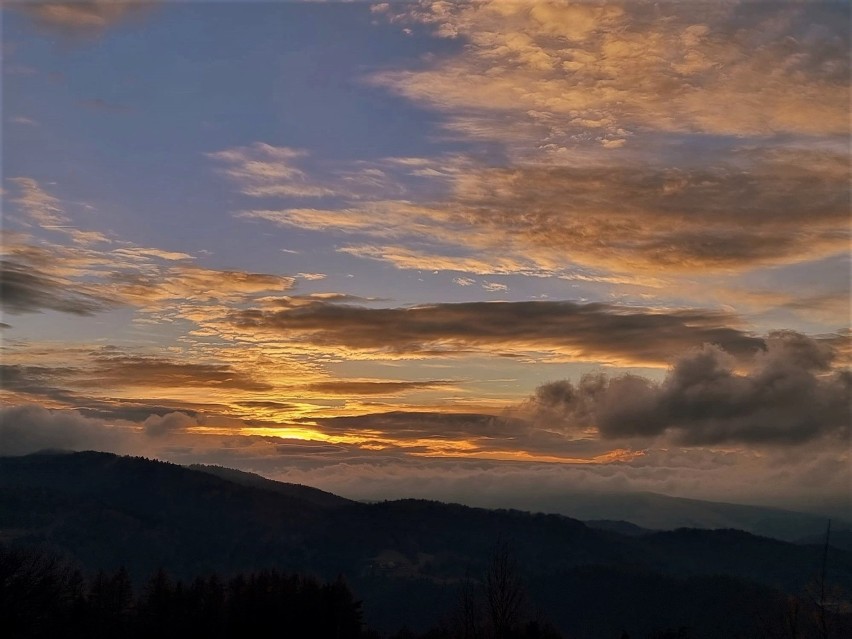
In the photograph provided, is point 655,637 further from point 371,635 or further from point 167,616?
point 167,616

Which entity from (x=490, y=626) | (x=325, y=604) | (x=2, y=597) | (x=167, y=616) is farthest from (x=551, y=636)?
(x=2, y=597)

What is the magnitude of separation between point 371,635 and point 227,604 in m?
23.9

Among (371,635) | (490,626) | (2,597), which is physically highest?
(2,597)

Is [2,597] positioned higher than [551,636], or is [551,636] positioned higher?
[2,597]

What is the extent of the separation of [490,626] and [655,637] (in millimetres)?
24205

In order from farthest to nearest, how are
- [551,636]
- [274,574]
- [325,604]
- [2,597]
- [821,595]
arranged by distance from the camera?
[274,574] → [325,604] → [551,636] → [2,597] → [821,595]

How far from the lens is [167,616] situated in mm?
106062

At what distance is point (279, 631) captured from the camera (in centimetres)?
10788

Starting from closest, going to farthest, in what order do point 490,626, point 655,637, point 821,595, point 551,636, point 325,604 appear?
point 821,595, point 655,637, point 551,636, point 490,626, point 325,604

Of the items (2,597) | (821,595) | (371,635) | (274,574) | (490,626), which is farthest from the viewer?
(274,574)

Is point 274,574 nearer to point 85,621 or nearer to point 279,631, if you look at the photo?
point 279,631

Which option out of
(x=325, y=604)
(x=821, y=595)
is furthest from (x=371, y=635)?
(x=821, y=595)

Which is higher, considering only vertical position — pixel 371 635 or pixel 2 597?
pixel 2 597

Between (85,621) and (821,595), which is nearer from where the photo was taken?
(821,595)
